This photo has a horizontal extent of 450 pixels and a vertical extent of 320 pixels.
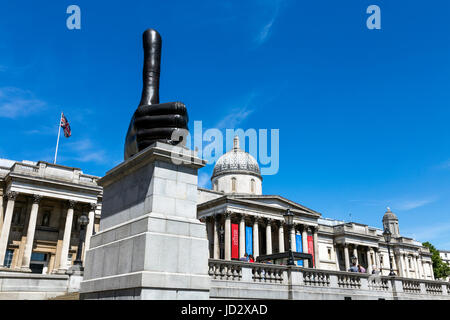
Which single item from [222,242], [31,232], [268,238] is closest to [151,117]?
[31,232]

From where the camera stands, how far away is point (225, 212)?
50156 mm

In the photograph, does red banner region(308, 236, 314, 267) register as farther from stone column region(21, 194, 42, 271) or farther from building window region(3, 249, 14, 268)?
building window region(3, 249, 14, 268)

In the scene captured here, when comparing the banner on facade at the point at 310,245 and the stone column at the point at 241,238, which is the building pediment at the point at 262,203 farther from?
the banner on facade at the point at 310,245

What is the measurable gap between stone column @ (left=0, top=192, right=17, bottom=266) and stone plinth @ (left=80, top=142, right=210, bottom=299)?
3498 cm

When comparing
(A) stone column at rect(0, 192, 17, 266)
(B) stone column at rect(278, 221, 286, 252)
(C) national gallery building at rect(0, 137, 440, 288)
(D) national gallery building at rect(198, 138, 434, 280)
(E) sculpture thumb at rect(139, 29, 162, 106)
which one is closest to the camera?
(E) sculpture thumb at rect(139, 29, 162, 106)

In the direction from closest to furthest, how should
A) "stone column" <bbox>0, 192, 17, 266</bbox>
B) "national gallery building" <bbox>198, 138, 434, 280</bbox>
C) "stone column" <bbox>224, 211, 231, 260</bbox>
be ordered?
"stone column" <bbox>0, 192, 17, 266</bbox> < "stone column" <bbox>224, 211, 231, 260</bbox> < "national gallery building" <bbox>198, 138, 434, 280</bbox>

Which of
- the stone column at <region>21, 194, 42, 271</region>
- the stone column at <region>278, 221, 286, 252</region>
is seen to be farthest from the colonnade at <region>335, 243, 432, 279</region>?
the stone column at <region>21, 194, 42, 271</region>

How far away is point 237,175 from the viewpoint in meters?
63.9

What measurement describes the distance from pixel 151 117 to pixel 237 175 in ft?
179

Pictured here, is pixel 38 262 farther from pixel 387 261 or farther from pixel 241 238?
pixel 387 261

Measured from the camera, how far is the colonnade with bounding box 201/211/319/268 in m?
49.2

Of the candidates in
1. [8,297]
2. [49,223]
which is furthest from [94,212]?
[8,297]

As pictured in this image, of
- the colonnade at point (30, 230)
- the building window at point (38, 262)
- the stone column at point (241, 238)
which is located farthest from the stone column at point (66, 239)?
the stone column at point (241, 238)
